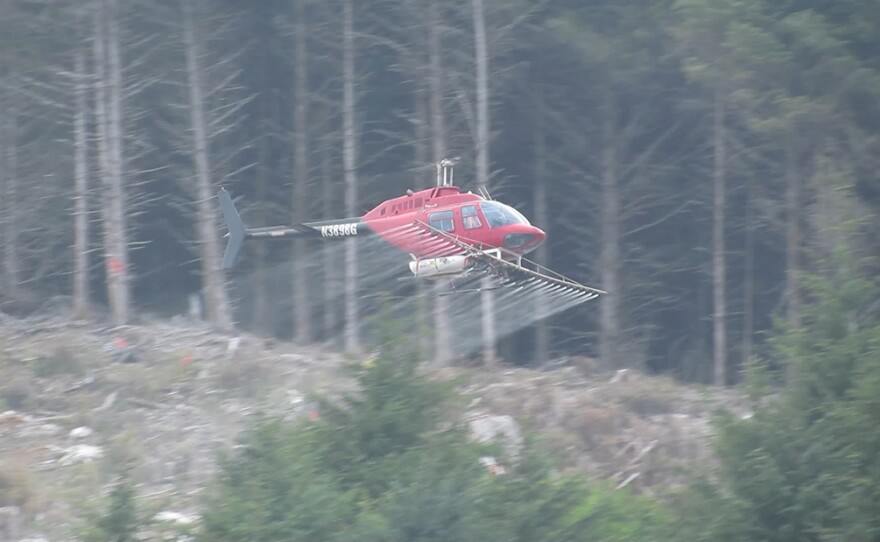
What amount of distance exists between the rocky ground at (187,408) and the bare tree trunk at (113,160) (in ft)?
3.38

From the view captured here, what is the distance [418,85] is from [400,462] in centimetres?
1391

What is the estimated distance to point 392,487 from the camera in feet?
52.0

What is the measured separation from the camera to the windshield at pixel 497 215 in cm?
1702

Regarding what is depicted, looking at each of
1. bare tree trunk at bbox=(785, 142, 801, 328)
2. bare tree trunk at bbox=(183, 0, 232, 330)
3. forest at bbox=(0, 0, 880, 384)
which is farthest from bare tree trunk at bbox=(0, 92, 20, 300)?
bare tree trunk at bbox=(785, 142, 801, 328)

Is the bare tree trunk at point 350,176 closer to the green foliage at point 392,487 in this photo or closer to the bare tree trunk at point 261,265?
the bare tree trunk at point 261,265

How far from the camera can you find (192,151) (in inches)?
1113

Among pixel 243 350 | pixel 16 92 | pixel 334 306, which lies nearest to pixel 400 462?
pixel 243 350

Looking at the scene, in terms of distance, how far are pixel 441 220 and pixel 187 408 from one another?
9.40 m

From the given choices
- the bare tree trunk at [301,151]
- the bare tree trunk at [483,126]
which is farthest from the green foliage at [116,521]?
the bare tree trunk at [301,151]

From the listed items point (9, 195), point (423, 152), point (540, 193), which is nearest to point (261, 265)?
point (9, 195)

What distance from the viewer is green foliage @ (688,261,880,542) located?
604 inches

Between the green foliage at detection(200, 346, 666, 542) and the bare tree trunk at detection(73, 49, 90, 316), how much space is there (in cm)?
1252

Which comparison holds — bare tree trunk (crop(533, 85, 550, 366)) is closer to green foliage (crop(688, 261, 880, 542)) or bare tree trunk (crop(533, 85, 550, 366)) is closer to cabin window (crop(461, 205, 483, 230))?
green foliage (crop(688, 261, 880, 542))

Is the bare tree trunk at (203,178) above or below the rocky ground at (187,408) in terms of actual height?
above
